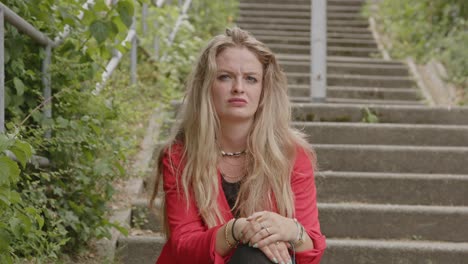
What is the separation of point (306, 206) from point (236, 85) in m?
0.48

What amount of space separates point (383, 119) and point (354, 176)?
1145 mm

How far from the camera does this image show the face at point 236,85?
2980 mm

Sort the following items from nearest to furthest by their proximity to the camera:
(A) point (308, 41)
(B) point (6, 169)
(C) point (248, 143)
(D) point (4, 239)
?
(B) point (6, 169) < (D) point (4, 239) < (C) point (248, 143) < (A) point (308, 41)

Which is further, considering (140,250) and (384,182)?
(384,182)

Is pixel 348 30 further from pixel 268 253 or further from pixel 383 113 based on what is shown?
pixel 268 253

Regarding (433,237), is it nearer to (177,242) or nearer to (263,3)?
(177,242)

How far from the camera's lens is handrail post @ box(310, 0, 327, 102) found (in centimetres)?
640

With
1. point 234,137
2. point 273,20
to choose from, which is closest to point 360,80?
point 273,20

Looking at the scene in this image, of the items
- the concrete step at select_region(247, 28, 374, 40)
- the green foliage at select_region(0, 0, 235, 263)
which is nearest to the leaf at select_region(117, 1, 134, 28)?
the green foliage at select_region(0, 0, 235, 263)

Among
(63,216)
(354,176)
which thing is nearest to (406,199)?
(354,176)

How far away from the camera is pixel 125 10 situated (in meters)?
3.58

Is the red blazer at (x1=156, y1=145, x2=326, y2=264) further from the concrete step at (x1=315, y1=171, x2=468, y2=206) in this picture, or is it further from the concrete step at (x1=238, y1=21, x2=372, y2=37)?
the concrete step at (x1=238, y1=21, x2=372, y2=37)

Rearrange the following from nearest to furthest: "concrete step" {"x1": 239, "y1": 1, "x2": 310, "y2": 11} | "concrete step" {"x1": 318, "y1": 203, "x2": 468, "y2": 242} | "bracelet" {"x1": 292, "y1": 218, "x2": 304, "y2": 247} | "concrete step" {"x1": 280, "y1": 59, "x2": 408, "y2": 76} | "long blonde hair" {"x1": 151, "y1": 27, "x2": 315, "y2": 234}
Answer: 1. "bracelet" {"x1": 292, "y1": 218, "x2": 304, "y2": 247}
2. "long blonde hair" {"x1": 151, "y1": 27, "x2": 315, "y2": 234}
3. "concrete step" {"x1": 318, "y1": 203, "x2": 468, "y2": 242}
4. "concrete step" {"x1": 280, "y1": 59, "x2": 408, "y2": 76}
5. "concrete step" {"x1": 239, "y1": 1, "x2": 310, "y2": 11}

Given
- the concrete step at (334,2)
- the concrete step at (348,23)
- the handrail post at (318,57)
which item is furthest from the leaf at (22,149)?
the concrete step at (334,2)
